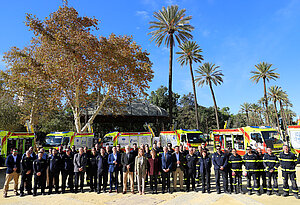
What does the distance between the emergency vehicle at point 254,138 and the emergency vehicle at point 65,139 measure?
12.7 m

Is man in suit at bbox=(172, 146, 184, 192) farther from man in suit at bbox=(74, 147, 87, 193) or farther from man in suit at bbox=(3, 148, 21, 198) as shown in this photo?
man in suit at bbox=(3, 148, 21, 198)

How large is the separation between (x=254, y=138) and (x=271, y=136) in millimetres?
1160

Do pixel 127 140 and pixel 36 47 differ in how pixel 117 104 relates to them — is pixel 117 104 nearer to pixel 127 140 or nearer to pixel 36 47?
pixel 127 140

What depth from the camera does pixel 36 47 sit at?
73.3 feet

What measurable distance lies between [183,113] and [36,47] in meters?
42.6

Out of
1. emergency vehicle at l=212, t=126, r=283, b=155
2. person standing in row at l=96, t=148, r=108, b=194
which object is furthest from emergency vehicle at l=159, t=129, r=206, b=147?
person standing in row at l=96, t=148, r=108, b=194

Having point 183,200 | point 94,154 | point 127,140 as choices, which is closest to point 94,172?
point 94,154

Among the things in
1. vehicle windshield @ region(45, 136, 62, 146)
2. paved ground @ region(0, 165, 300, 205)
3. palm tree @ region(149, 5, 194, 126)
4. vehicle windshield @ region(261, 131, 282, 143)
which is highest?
palm tree @ region(149, 5, 194, 126)

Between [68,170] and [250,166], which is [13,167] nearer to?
[68,170]

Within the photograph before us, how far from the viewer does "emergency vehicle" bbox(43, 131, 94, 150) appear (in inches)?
682

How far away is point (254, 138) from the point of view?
1616 centimetres

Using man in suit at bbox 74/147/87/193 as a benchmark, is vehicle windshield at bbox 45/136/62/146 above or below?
above

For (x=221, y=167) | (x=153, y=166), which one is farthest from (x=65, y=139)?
(x=221, y=167)

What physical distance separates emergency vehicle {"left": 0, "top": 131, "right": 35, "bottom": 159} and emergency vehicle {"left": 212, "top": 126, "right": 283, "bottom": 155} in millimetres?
16518
